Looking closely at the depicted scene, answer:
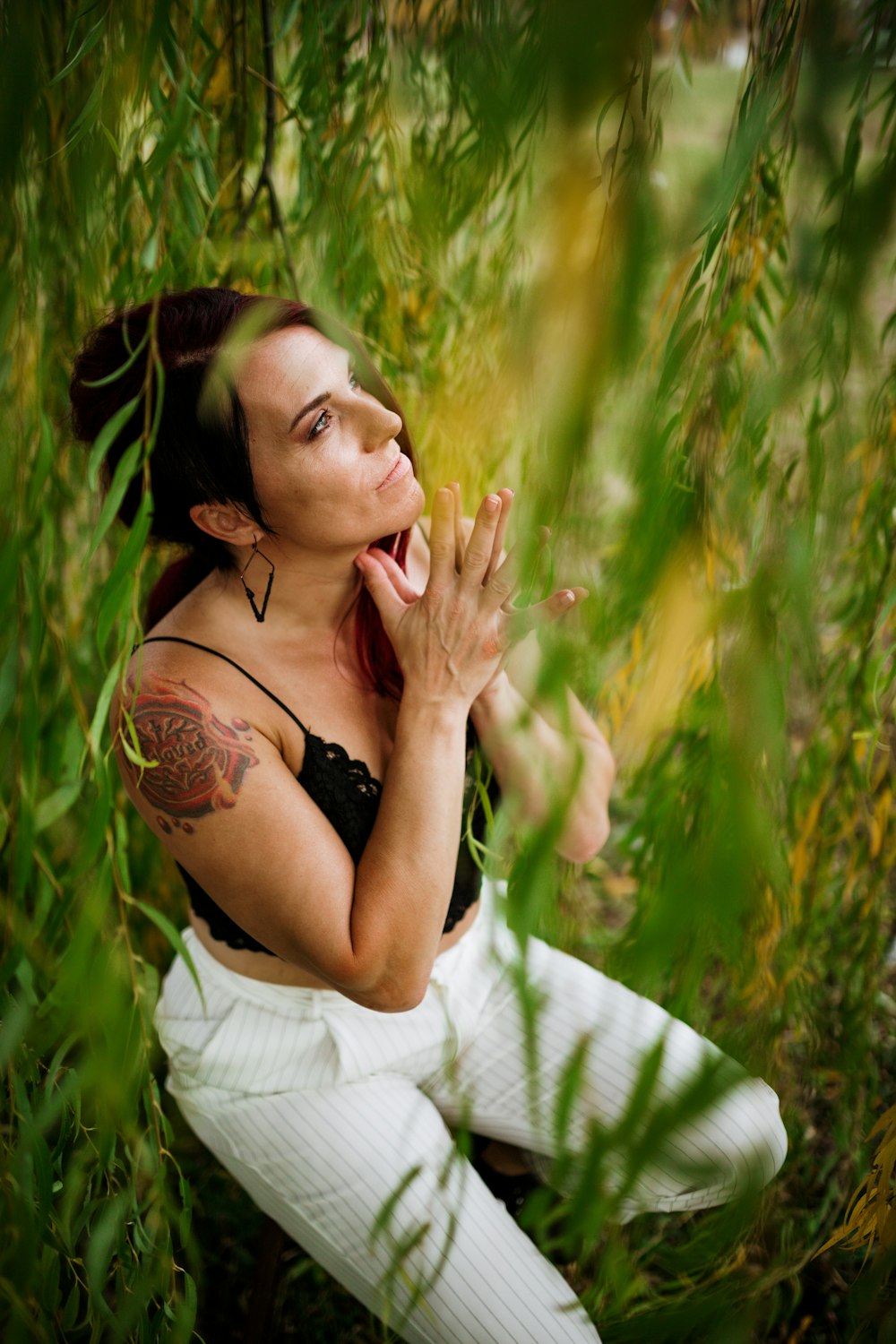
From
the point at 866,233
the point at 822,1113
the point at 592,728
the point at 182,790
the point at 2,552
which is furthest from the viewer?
the point at 822,1113

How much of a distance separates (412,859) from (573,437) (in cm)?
57

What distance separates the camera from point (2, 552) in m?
0.63

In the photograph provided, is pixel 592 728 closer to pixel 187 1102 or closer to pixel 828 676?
pixel 828 676

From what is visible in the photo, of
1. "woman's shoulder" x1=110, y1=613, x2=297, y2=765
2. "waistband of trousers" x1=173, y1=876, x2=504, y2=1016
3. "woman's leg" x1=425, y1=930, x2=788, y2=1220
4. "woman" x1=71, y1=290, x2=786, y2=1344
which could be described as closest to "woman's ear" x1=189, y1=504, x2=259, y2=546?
"woman" x1=71, y1=290, x2=786, y2=1344

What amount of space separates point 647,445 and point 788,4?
0.24m

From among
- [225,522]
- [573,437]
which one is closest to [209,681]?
[225,522]

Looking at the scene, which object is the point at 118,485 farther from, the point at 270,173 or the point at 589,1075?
the point at 589,1075

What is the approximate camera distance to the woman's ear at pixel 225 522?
3.18ft

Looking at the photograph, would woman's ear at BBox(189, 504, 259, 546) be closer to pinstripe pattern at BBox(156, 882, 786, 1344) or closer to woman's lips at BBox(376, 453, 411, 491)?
woman's lips at BBox(376, 453, 411, 491)

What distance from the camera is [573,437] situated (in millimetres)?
424

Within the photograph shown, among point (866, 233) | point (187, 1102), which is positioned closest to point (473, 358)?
point (866, 233)

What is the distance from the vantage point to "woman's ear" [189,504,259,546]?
0.97 meters

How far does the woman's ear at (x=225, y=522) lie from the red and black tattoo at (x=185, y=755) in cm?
16

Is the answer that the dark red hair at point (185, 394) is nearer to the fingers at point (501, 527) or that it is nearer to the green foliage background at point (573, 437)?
the green foliage background at point (573, 437)
